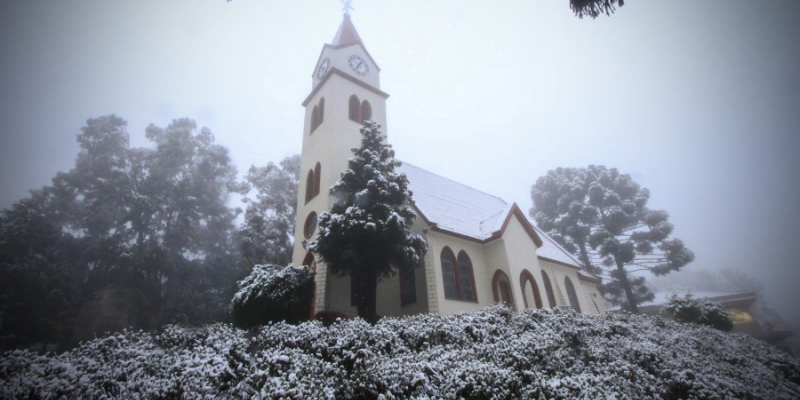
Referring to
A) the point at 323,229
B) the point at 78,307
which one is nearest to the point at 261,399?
the point at 323,229

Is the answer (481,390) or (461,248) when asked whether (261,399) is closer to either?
(481,390)

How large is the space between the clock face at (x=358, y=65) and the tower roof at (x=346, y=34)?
1151 mm

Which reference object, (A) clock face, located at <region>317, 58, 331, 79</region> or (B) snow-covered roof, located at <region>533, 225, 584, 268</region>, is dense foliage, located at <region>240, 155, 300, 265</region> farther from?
(B) snow-covered roof, located at <region>533, 225, 584, 268</region>

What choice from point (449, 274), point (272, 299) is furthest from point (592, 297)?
point (272, 299)

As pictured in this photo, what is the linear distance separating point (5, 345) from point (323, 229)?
66.5 ft

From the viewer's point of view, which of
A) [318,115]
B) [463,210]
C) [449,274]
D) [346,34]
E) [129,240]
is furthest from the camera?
[129,240]

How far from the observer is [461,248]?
15.9m

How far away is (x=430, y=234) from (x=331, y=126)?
8.11 m

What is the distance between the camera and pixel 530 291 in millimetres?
17047

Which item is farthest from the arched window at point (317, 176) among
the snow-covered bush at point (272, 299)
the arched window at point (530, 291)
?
the arched window at point (530, 291)

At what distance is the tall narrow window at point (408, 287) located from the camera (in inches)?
583

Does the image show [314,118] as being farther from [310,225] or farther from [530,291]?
[530,291]

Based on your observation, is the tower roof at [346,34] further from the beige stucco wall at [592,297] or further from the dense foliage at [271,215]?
the beige stucco wall at [592,297]

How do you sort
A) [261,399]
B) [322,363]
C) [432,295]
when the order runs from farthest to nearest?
[432,295]
[322,363]
[261,399]
